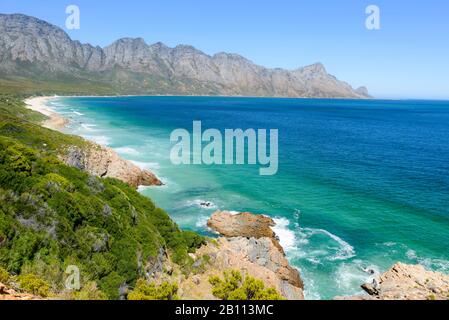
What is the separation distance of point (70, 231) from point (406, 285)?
2766 centimetres

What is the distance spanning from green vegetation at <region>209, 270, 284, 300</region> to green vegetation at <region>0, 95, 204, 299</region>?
4.91m

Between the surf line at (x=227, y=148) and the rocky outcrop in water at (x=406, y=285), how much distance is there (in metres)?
39.8

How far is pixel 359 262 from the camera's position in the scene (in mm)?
39094

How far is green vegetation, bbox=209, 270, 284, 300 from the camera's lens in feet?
74.9

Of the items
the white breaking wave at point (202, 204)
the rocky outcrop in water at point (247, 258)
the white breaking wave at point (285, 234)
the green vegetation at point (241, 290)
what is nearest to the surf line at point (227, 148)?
the white breaking wave at point (202, 204)

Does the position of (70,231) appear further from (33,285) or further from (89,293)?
(33,285)

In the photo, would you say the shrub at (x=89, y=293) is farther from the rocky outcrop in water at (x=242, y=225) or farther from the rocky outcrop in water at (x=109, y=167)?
the rocky outcrop in water at (x=109, y=167)

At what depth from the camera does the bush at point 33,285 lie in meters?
16.8

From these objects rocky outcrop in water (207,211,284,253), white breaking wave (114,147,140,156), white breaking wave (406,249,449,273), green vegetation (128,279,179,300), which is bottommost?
white breaking wave (406,249,449,273)

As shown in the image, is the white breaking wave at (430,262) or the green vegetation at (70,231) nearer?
the green vegetation at (70,231)

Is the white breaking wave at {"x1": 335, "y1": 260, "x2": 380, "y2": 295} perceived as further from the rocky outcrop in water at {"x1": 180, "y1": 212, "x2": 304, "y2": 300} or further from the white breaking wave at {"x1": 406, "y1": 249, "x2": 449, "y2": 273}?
the white breaking wave at {"x1": 406, "y1": 249, "x2": 449, "y2": 273}

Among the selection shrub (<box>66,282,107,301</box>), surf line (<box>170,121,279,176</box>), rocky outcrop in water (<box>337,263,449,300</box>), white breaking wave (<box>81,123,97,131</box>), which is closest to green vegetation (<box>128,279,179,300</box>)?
shrub (<box>66,282,107,301</box>)

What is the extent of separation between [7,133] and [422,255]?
6240 centimetres
